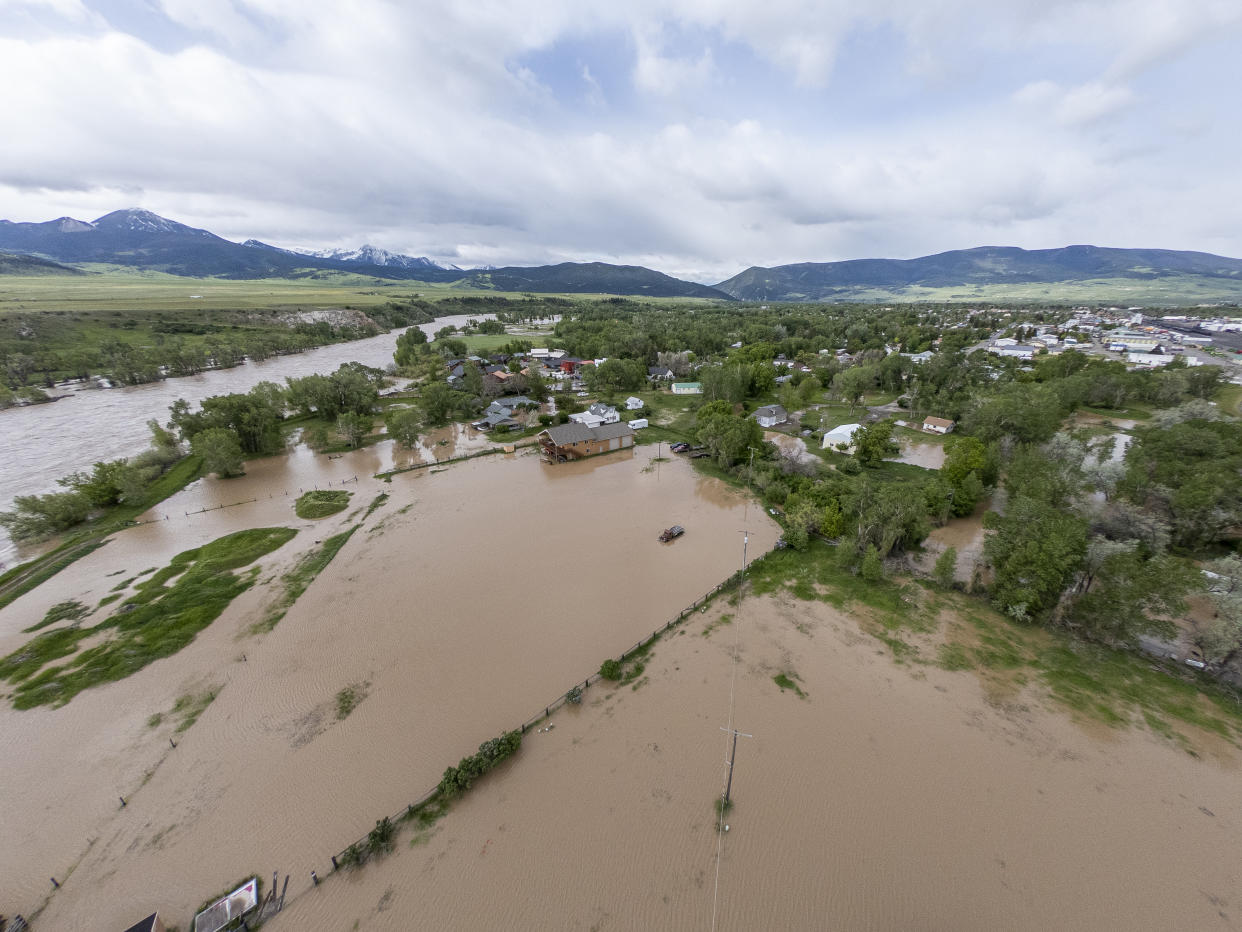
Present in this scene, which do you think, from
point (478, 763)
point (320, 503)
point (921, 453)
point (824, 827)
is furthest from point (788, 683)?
point (921, 453)

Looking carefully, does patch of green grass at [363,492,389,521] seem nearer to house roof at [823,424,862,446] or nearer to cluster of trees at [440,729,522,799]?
cluster of trees at [440,729,522,799]

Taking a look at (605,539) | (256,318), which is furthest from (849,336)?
(256,318)

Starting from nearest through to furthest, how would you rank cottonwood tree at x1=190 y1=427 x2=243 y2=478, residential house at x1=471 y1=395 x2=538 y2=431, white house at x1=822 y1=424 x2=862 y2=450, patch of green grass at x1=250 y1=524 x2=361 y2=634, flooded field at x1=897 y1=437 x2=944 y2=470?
1. patch of green grass at x1=250 y1=524 x2=361 y2=634
2. cottonwood tree at x1=190 y1=427 x2=243 y2=478
3. flooded field at x1=897 y1=437 x2=944 y2=470
4. white house at x1=822 y1=424 x2=862 y2=450
5. residential house at x1=471 y1=395 x2=538 y2=431

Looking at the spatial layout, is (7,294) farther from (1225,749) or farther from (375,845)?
(1225,749)

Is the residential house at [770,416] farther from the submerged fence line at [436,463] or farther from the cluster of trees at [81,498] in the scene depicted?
the cluster of trees at [81,498]

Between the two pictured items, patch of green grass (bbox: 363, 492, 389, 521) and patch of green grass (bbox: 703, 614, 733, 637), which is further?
patch of green grass (bbox: 363, 492, 389, 521)

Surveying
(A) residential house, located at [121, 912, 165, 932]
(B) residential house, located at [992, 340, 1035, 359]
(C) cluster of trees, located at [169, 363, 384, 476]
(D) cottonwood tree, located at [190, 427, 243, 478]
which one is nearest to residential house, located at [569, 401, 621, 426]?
(C) cluster of trees, located at [169, 363, 384, 476]

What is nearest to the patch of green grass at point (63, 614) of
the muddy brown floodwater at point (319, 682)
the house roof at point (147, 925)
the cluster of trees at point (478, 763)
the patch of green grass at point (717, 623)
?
the muddy brown floodwater at point (319, 682)

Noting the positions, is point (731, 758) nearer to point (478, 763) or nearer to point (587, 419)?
point (478, 763)
